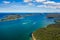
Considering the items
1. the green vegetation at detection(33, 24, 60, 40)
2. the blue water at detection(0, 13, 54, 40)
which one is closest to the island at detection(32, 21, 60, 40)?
the green vegetation at detection(33, 24, 60, 40)

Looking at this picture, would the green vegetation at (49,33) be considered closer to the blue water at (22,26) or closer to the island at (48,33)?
the island at (48,33)

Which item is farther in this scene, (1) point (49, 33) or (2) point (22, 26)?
(2) point (22, 26)

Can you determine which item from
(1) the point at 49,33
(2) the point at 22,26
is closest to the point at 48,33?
(1) the point at 49,33

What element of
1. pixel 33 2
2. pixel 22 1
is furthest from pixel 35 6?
pixel 22 1

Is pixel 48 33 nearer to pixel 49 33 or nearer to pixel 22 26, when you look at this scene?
pixel 49 33

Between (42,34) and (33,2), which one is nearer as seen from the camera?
(42,34)

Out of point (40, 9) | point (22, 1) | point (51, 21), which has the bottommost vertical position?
point (51, 21)

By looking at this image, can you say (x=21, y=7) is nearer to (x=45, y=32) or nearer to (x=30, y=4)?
(x=30, y=4)
